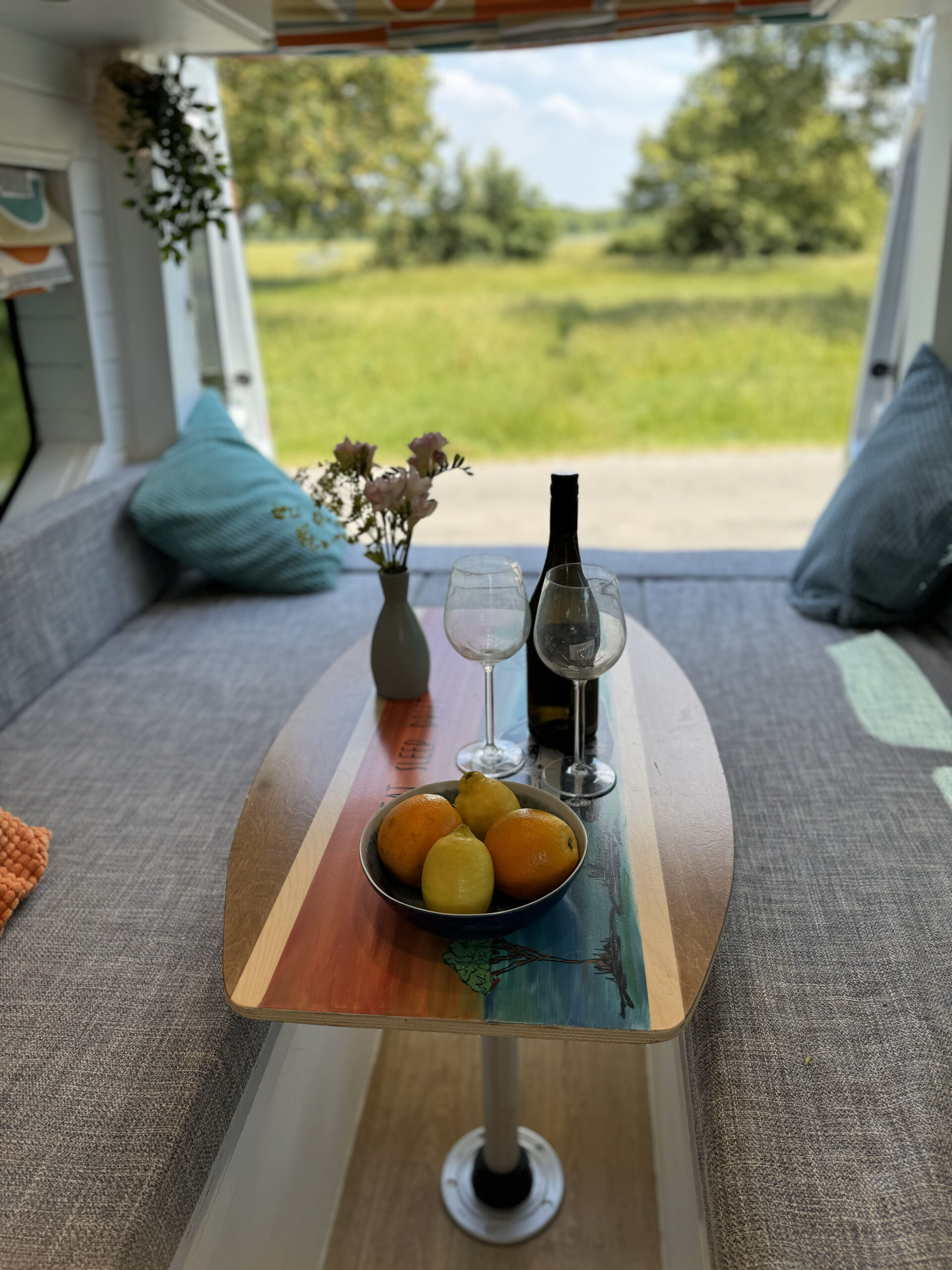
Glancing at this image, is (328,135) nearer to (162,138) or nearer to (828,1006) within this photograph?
(162,138)

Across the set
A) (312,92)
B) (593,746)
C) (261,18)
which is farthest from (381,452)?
(593,746)

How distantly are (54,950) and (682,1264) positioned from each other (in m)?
0.90

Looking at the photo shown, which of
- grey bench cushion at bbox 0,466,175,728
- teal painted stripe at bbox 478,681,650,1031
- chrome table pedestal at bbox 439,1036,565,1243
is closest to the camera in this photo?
teal painted stripe at bbox 478,681,650,1031

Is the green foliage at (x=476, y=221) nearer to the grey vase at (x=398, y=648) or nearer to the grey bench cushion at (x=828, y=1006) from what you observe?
the grey bench cushion at (x=828, y=1006)

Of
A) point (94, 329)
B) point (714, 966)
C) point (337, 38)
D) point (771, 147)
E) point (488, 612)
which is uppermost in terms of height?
point (771, 147)

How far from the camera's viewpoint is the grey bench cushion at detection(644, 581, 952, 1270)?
3.05 feet

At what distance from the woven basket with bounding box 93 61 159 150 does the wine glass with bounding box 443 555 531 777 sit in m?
1.77

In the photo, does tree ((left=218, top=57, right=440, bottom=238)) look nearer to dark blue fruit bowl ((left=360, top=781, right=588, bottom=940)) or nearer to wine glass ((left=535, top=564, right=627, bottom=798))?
wine glass ((left=535, top=564, right=627, bottom=798))

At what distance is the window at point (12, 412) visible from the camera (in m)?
2.52

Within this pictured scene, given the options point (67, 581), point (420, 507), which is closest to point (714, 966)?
point (420, 507)

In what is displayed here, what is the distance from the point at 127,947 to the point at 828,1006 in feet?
2.86

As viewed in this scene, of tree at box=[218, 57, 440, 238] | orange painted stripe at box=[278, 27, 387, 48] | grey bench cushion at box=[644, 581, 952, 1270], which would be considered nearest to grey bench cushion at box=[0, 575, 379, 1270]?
grey bench cushion at box=[644, 581, 952, 1270]

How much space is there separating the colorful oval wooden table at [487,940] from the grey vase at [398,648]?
0.03 metres

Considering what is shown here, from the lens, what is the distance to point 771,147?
8.24 metres
